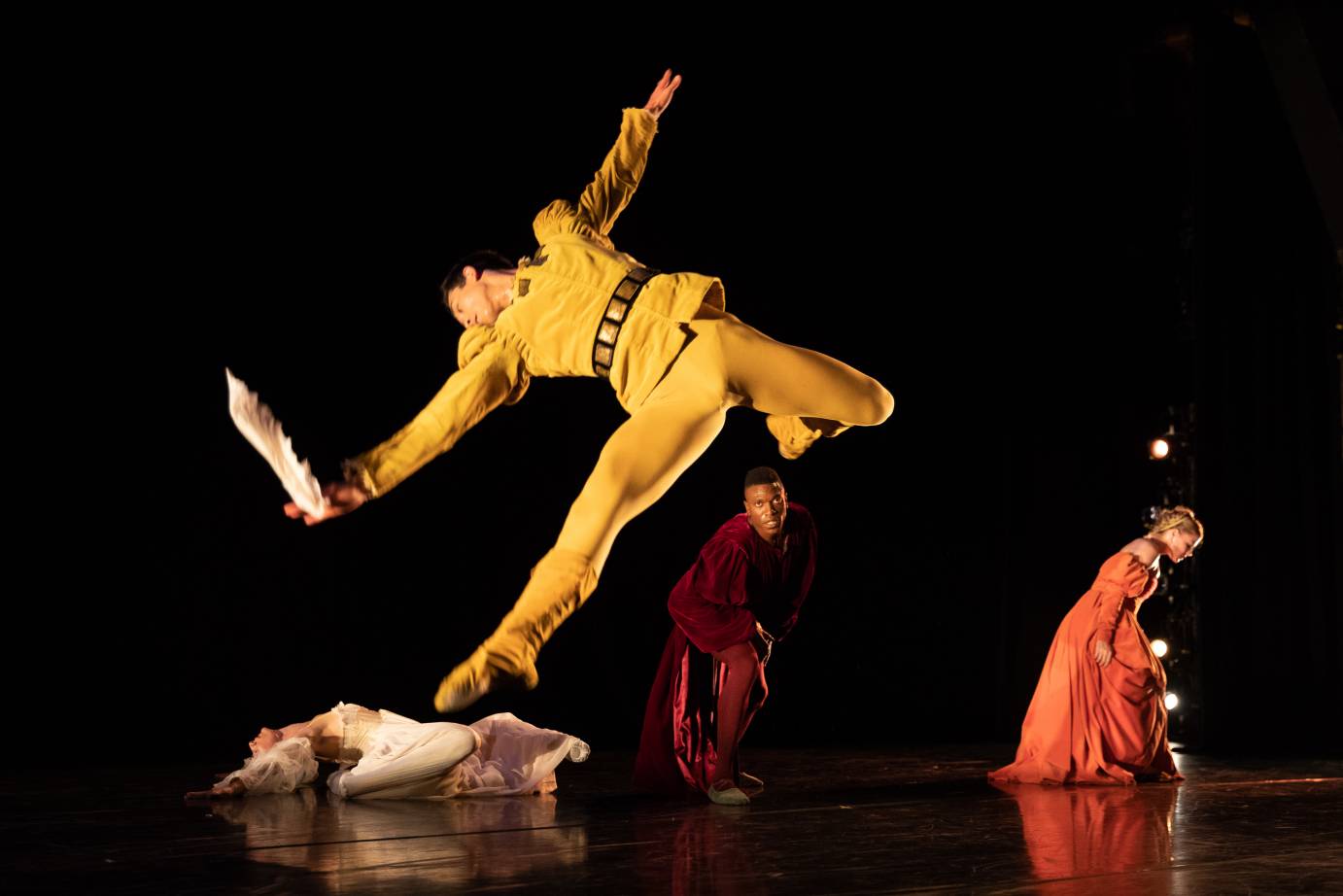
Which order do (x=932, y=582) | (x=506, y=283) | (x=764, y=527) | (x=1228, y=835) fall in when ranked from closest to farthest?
1. (x=506, y=283)
2. (x=1228, y=835)
3. (x=764, y=527)
4. (x=932, y=582)

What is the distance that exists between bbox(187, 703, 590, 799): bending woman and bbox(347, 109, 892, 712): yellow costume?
1.57 m

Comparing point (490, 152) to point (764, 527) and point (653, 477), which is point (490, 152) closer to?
point (764, 527)

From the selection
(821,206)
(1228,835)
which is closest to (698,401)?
(1228,835)

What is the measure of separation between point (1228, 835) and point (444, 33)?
13.2 feet

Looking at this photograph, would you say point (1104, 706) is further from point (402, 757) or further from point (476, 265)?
point (476, 265)

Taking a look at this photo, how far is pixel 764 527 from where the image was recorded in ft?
15.4

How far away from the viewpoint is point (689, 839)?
3701 mm

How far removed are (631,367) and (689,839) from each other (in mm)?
1260

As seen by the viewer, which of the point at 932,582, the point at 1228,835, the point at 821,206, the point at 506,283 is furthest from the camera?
the point at 932,582

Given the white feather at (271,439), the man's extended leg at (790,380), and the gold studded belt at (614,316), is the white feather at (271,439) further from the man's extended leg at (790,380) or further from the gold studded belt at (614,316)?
the man's extended leg at (790,380)

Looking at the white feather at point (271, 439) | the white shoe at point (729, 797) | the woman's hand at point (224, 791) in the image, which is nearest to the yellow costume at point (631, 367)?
the white feather at point (271, 439)

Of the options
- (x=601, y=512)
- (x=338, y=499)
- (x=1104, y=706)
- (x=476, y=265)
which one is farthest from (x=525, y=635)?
(x=1104, y=706)

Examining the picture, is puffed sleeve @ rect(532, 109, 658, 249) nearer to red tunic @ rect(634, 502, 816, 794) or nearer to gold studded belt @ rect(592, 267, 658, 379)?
gold studded belt @ rect(592, 267, 658, 379)

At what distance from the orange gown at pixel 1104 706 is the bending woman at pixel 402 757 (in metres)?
1.69
